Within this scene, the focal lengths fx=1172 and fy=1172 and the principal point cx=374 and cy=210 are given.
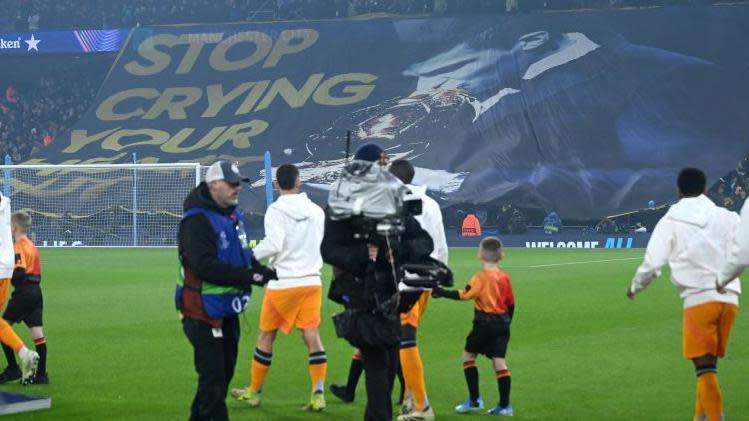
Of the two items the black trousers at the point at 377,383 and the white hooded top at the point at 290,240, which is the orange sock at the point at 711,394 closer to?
the black trousers at the point at 377,383

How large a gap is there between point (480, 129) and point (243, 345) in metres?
28.1

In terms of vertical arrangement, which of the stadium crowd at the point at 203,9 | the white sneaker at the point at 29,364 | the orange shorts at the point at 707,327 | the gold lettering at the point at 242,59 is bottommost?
the white sneaker at the point at 29,364

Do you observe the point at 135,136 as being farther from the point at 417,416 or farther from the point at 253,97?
the point at 417,416

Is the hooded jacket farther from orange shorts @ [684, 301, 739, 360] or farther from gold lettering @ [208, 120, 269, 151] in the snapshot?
gold lettering @ [208, 120, 269, 151]

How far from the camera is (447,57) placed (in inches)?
1766

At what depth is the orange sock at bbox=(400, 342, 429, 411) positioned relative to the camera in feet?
30.0

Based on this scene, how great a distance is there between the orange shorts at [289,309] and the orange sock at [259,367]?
234mm

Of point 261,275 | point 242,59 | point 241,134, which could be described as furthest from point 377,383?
point 242,59

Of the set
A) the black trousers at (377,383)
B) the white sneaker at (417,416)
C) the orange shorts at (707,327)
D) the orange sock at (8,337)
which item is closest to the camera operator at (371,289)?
the black trousers at (377,383)

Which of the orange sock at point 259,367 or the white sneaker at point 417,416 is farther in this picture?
the orange sock at point 259,367

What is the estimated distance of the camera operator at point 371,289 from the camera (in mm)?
7129

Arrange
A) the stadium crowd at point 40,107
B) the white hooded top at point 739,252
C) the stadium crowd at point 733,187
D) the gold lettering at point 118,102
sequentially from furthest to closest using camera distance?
the stadium crowd at point 40,107
the gold lettering at point 118,102
the stadium crowd at point 733,187
the white hooded top at point 739,252

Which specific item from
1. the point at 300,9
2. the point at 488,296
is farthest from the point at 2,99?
the point at 488,296

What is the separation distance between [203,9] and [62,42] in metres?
6.35
